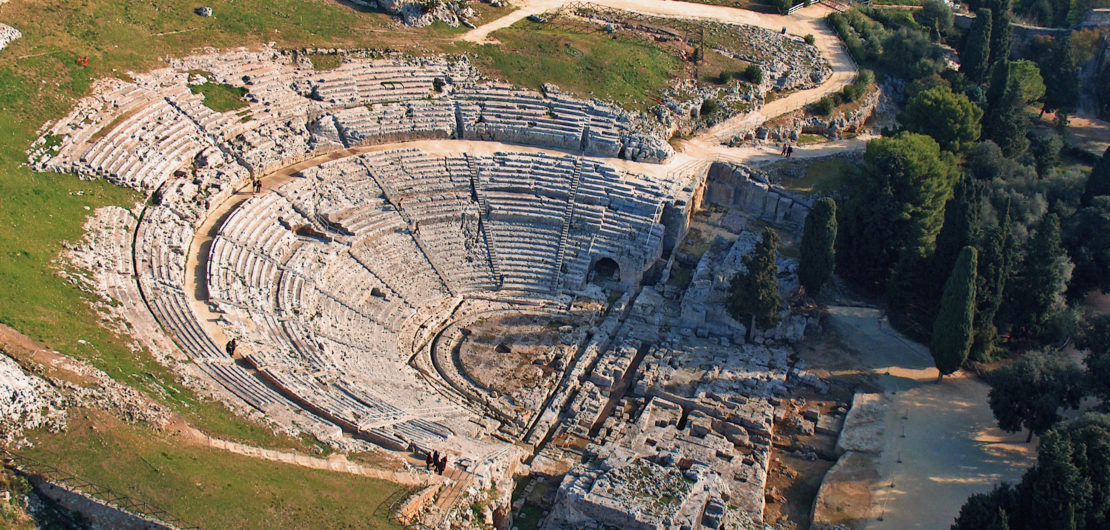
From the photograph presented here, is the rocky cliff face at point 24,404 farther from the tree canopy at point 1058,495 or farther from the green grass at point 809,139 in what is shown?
the green grass at point 809,139

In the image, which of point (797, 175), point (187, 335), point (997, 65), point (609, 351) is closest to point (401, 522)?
point (187, 335)

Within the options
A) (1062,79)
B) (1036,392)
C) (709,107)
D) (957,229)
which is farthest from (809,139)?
(1036,392)

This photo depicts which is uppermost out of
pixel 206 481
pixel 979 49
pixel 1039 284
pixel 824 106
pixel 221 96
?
pixel 979 49

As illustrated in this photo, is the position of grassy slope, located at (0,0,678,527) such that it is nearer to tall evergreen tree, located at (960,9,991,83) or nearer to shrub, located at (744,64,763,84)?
shrub, located at (744,64,763,84)

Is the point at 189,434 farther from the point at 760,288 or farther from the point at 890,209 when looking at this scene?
the point at 890,209

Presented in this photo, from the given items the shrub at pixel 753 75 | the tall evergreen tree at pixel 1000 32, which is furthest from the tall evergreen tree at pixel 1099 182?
the shrub at pixel 753 75

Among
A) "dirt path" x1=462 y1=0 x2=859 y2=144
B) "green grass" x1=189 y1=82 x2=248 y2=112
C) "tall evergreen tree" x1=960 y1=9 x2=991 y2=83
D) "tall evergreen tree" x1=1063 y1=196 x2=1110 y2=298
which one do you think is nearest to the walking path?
"dirt path" x1=462 y1=0 x2=859 y2=144
